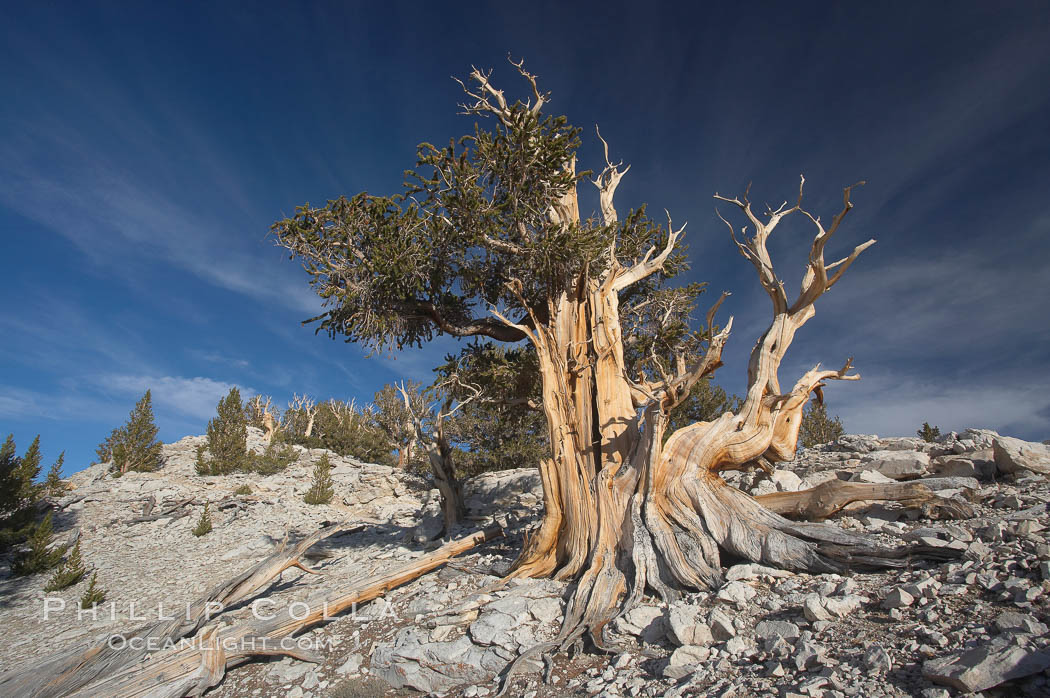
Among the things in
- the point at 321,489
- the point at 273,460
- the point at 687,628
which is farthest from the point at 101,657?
the point at 273,460

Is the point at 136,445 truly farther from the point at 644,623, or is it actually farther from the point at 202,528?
the point at 644,623

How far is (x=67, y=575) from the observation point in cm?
926

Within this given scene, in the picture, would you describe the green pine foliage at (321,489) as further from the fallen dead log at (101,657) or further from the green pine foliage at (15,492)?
the fallen dead log at (101,657)

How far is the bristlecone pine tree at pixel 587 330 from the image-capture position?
5.45 m

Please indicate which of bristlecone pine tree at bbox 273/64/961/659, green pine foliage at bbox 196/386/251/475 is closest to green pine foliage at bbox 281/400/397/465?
green pine foliage at bbox 196/386/251/475

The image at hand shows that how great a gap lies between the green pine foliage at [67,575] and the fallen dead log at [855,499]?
12.4 m

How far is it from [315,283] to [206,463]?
16.6m

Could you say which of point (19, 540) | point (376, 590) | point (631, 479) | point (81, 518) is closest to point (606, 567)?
point (631, 479)

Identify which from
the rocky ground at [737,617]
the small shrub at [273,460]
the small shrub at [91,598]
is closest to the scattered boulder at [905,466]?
the rocky ground at [737,617]

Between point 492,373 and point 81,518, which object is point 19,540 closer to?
point 81,518

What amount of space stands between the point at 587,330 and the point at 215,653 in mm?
6250

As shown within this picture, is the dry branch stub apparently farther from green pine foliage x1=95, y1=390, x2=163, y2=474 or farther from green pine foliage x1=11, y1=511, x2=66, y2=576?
green pine foliage x1=95, y1=390, x2=163, y2=474

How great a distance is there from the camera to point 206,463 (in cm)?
2011

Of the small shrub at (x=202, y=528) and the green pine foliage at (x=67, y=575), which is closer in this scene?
the green pine foliage at (x=67, y=575)
